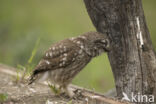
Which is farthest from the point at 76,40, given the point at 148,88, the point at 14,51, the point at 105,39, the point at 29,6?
the point at 29,6

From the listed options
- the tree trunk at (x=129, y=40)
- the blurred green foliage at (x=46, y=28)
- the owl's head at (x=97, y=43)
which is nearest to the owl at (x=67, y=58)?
the owl's head at (x=97, y=43)

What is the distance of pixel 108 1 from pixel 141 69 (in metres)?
0.82

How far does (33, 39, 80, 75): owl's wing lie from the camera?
381 centimetres

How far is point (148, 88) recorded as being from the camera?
382cm

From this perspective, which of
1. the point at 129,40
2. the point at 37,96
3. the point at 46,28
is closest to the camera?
the point at 129,40

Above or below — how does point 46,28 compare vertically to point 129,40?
above

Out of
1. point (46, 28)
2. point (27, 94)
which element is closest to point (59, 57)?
point (27, 94)

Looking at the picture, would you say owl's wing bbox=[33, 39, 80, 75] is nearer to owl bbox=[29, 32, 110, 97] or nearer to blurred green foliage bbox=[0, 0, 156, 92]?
owl bbox=[29, 32, 110, 97]

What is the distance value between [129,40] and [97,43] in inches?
13.8

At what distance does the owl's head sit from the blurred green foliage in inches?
77.4

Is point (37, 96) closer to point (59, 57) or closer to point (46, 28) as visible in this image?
point (59, 57)

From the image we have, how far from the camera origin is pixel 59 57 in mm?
3850

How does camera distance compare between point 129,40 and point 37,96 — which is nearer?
point 129,40

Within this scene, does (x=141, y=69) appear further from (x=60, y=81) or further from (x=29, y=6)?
(x=29, y=6)
